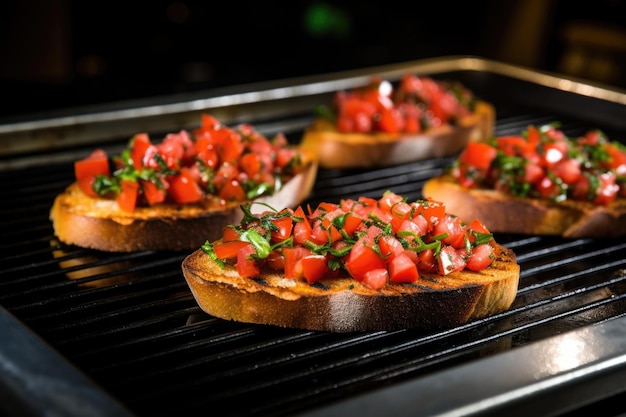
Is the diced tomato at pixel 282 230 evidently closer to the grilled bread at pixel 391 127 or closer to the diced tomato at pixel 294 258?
the diced tomato at pixel 294 258

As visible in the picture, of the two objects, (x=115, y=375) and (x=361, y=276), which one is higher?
(x=361, y=276)

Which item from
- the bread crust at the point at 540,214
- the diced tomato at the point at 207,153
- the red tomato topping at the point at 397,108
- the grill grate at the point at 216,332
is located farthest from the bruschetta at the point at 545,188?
the diced tomato at the point at 207,153

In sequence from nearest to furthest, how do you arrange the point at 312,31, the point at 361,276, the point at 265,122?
the point at 361,276 < the point at 265,122 < the point at 312,31

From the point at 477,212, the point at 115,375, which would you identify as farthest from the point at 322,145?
the point at 115,375

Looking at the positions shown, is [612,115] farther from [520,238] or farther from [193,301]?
[193,301]

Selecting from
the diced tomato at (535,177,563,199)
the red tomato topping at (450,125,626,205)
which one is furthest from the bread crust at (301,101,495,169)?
the diced tomato at (535,177,563,199)

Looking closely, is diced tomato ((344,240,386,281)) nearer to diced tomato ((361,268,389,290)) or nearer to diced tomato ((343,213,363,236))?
diced tomato ((361,268,389,290))
